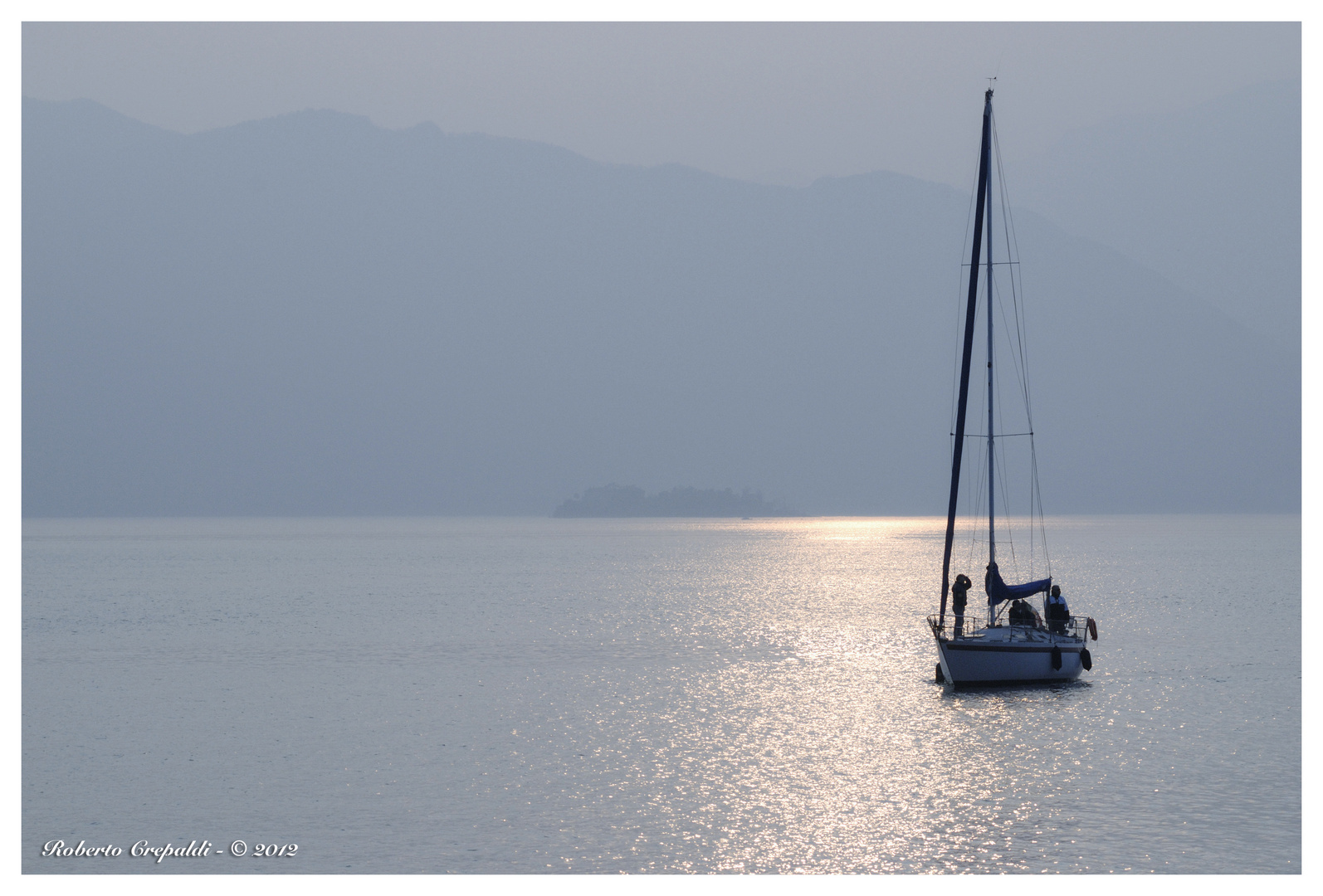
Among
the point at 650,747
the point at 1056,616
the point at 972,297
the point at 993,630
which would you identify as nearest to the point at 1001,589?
the point at 993,630

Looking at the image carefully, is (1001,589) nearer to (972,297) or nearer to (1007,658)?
(1007,658)

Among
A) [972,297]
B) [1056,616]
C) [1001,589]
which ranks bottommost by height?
[1056,616]

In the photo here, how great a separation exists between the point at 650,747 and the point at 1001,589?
14.4 m

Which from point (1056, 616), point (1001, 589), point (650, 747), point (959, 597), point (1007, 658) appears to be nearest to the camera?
point (650, 747)

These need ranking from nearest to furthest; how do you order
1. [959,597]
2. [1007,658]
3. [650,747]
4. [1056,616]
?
1. [650,747]
2. [959,597]
3. [1007,658]
4. [1056,616]

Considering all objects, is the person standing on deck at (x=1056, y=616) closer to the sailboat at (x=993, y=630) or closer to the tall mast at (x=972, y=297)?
the sailboat at (x=993, y=630)

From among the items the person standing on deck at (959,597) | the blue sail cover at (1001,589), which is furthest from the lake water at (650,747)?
the blue sail cover at (1001,589)

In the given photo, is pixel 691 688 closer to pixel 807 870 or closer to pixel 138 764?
pixel 138 764

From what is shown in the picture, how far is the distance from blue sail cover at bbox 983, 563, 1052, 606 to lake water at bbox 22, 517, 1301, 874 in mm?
3276

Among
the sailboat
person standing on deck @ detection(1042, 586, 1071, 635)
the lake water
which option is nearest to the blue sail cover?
the sailboat

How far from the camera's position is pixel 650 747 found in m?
33.0
